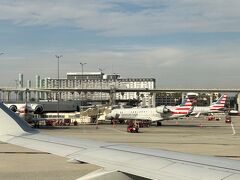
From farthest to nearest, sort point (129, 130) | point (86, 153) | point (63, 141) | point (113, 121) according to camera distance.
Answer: point (113, 121), point (129, 130), point (63, 141), point (86, 153)

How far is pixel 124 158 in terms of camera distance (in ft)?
23.4

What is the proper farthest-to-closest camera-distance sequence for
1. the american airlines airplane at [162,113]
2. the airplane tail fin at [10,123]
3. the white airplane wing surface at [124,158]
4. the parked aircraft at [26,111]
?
the american airlines airplane at [162,113]
the parked aircraft at [26,111]
the airplane tail fin at [10,123]
the white airplane wing surface at [124,158]

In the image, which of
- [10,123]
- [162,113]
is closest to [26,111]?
[162,113]

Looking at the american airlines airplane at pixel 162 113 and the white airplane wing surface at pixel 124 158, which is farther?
the american airlines airplane at pixel 162 113

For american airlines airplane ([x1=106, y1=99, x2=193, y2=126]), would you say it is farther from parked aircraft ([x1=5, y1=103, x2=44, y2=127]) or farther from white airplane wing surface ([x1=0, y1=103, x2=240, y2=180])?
white airplane wing surface ([x1=0, y1=103, x2=240, y2=180])

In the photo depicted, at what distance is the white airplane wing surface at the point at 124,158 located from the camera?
231 inches

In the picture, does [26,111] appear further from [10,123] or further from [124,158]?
[124,158]

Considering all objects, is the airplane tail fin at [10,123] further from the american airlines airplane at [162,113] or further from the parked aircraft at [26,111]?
the american airlines airplane at [162,113]

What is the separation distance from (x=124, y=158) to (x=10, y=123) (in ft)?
9.38

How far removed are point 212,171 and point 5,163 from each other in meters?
15.3

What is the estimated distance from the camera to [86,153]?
305 inches

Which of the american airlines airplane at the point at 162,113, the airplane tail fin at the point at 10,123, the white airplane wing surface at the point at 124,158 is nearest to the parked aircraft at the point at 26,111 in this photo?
the american airlines airplane at the point at 162,113

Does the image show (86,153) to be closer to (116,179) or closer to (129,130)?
(116,179)

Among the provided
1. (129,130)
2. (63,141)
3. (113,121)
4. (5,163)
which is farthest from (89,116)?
(63,141)
